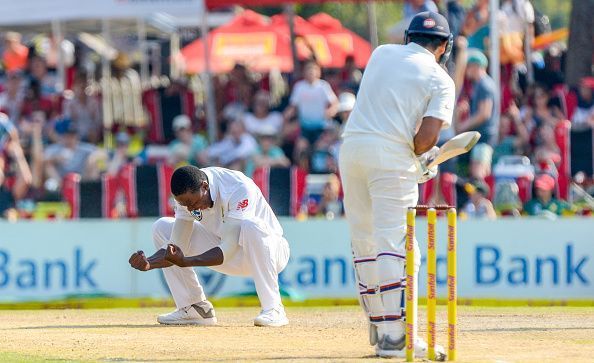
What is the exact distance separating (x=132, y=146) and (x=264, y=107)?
2393 mm

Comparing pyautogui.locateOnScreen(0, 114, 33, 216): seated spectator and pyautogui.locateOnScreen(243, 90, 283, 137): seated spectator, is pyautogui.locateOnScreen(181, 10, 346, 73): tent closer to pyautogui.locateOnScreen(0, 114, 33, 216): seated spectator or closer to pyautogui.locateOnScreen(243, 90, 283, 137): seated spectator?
pyautogui.locateOnScreen(243, 90, 283, 137): seated spectator

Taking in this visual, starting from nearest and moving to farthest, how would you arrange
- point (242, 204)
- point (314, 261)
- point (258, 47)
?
point (242, 204), point (314, 261), point (258, 47)

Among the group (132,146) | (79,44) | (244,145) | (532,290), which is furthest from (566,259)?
(79,44)

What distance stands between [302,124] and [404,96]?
38.8ft

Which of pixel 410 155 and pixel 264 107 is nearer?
pixel 410 155

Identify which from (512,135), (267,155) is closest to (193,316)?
(267,155)

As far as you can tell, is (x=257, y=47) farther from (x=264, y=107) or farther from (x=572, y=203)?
(x=572, y=203)

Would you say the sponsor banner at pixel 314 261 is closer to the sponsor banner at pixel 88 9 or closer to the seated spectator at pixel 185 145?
the seated spectator at pixel 185 145

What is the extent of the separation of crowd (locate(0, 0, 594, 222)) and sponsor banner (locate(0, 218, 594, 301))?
4.14 ft

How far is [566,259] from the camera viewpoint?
1550 centimetres

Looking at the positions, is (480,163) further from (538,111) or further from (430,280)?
(430,280)

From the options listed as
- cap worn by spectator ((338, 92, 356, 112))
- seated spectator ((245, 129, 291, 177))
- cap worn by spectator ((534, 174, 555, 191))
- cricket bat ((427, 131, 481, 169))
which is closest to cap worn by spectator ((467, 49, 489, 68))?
cap worn by spectator ((338, 92, 356, 112))

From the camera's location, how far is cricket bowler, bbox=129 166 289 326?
34.1ft

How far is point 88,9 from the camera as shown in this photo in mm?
20297
